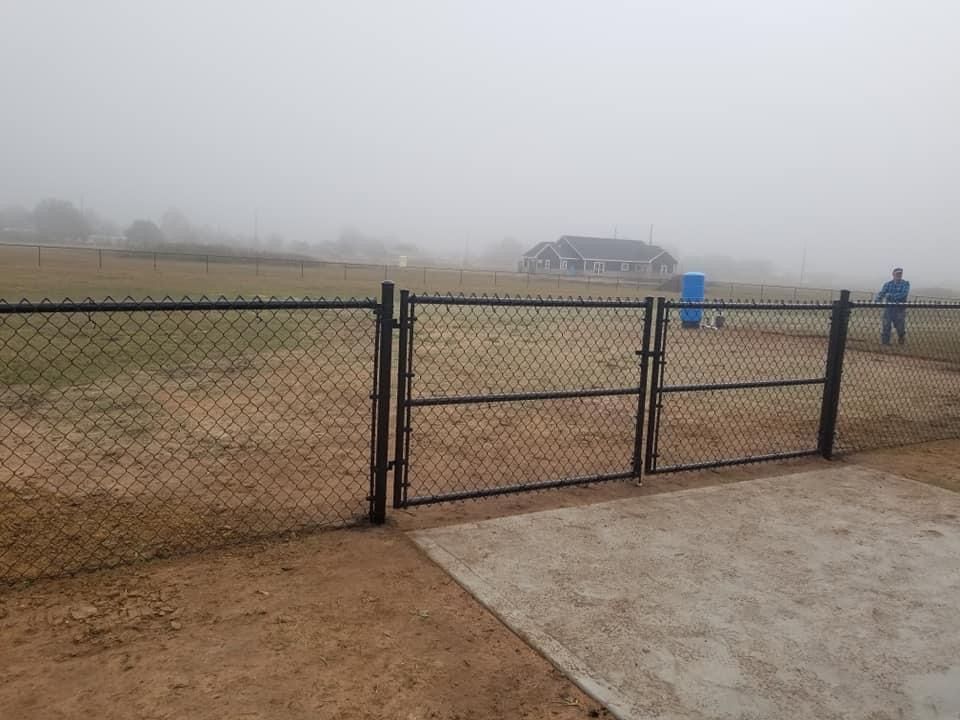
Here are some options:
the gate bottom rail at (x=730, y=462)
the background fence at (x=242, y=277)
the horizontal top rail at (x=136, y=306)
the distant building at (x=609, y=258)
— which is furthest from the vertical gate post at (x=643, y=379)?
the distant building at (x=609, y=258)

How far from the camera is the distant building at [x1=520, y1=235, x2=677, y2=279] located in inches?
3620

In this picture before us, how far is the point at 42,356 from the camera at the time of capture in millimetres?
10852

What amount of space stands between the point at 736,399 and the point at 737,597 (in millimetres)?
6638

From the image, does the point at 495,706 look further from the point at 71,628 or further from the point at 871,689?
the point at 71,628

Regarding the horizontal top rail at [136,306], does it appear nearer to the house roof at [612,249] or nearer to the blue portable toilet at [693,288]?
the blue portable toilet at [693,288]

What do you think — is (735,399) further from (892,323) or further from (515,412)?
(892,323)

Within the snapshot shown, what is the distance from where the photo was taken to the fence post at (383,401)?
4.56 meters

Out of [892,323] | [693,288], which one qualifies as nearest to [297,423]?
[892,323]

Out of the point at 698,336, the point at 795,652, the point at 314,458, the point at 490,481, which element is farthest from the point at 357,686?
the point at 698,336

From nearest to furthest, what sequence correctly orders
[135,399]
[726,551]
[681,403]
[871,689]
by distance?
[871,689] < [726,551] < [135,399] < [681,403]

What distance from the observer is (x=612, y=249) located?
309ft

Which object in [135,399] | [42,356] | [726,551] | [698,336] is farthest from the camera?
[698,336]

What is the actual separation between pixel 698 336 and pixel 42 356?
1409 centimetres

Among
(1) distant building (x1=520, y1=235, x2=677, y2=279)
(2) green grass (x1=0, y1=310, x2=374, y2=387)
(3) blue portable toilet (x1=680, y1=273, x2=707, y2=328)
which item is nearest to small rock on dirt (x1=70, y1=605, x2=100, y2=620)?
(2) green grass (x1=0, y1=310, x2=374, y2=387)
